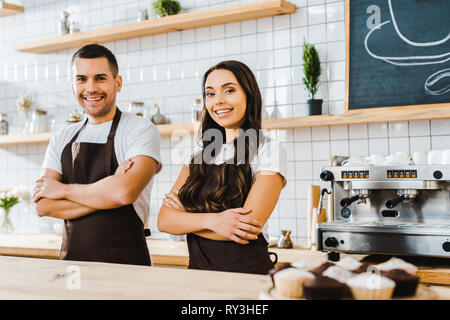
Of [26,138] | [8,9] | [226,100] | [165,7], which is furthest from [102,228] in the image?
[8,9]

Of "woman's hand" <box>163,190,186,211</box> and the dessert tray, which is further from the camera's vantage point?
"woman's hand" <box>163,190,186,211</box>

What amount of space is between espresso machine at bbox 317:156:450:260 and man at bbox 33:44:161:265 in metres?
0.93

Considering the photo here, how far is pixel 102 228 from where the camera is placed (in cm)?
210

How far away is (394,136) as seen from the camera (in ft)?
9.59

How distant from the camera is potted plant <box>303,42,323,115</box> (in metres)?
2.99

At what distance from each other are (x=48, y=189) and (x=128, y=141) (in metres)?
0.40

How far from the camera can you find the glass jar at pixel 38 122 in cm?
397

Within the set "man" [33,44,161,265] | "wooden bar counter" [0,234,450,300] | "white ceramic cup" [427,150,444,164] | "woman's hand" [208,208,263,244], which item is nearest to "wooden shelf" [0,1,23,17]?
"man" [33,44,161,265]

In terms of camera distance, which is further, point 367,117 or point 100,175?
point 367,117

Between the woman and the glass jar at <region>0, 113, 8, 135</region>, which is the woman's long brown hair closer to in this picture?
the woman

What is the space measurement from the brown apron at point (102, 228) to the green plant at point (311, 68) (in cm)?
131

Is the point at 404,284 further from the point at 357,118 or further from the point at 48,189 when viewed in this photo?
the point at 357,118

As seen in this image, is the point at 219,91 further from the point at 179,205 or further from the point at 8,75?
the point at 8,75
